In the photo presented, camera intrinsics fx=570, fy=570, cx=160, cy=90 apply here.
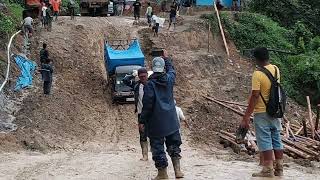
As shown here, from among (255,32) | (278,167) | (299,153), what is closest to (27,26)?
(255,32)

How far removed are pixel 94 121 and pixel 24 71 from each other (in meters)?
3.98

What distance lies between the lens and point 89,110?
18625 millimetres

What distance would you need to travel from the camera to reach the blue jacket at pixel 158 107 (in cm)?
812

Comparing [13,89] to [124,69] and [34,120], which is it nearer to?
[34,120]

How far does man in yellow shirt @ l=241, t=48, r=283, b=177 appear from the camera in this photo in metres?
8.24

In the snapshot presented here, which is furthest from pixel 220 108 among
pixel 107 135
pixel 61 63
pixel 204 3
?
pixel 204 3

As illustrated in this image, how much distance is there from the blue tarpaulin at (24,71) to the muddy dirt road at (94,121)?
0.38 metres

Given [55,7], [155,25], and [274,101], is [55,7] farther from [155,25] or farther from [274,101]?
[274,101]

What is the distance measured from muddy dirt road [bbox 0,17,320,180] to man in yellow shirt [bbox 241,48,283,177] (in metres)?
0.60

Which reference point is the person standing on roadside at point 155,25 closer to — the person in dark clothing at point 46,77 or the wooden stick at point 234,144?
the person in dark clothing at point 46,77

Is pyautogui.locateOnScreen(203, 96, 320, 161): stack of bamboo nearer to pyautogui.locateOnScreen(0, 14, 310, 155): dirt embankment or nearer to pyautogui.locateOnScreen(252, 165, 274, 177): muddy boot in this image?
pyautogui.locateOnScreen(0, 14, 310, 155): dirt embankment

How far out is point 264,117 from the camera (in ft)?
27.4

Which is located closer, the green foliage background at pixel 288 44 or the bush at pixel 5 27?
the bush at pixel 5 27

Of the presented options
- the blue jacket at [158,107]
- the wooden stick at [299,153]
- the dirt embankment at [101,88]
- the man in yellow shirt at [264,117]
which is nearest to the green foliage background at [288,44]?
the dirt embankment at [101,88]
